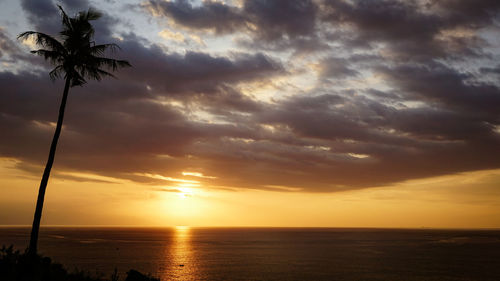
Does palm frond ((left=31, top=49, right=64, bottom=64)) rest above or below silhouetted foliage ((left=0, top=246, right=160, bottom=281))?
above

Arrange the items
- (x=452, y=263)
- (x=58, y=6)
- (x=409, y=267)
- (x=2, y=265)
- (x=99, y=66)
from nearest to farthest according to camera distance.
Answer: (x=2, y=265), (x=58, y=6), (x=99, y=66), (x=409, y=267), (x=452, y=263)

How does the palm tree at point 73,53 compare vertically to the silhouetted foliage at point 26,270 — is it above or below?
above

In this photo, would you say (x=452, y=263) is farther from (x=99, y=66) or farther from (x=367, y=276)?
(x=99, y=66)

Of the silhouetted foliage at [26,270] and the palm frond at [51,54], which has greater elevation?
the palm frond at [51,54]

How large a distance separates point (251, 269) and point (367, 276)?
83.7ft

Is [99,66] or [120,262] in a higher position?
[99,66]

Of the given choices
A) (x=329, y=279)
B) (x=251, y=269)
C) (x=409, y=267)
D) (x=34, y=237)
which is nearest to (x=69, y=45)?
(x=34, y=237)

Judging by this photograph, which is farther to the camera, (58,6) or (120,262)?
(120,262)

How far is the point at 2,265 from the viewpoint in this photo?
71.5 feet

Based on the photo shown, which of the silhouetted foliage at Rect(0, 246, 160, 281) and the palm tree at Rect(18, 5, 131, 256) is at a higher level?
the palm tree at Rect(18, 5, 131, 256)

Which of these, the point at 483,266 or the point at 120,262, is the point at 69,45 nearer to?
the point at 120,262

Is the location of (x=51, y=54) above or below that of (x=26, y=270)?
above

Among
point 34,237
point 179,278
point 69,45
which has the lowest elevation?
point 179,278

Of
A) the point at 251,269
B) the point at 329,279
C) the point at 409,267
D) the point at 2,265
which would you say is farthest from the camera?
the point at 409,267
